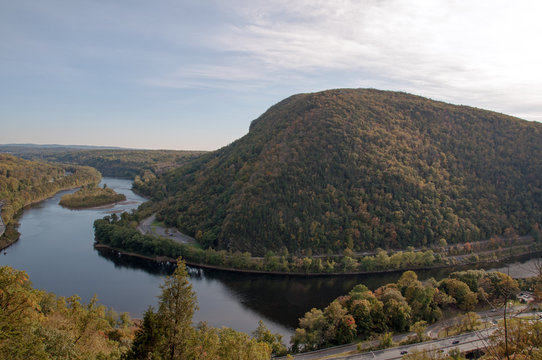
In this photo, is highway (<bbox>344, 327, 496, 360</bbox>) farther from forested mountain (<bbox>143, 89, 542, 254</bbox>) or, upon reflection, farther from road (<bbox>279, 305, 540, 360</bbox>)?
forested mountain (<bbox>143, 89, 542, 254</bbox>)

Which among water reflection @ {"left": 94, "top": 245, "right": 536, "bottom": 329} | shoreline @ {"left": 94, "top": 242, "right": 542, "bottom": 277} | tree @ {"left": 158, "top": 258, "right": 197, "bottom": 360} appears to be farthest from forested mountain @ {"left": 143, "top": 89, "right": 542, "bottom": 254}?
tree @ {"left": 158, "top": 258, "right": 197, "bottom": 360}

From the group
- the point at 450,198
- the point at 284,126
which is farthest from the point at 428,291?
the point at 284,126

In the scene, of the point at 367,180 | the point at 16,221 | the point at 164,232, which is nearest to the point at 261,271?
A: the point at 164,232

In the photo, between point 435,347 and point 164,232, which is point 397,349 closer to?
point 435,347

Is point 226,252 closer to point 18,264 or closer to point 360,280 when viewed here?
point 360,280

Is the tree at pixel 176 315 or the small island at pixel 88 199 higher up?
the tree at pixel 176 315

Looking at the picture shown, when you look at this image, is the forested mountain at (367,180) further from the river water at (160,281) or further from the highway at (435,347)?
the highway at (435,347)

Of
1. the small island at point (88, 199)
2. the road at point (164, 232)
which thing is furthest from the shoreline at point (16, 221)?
the road at point (164, 232)
